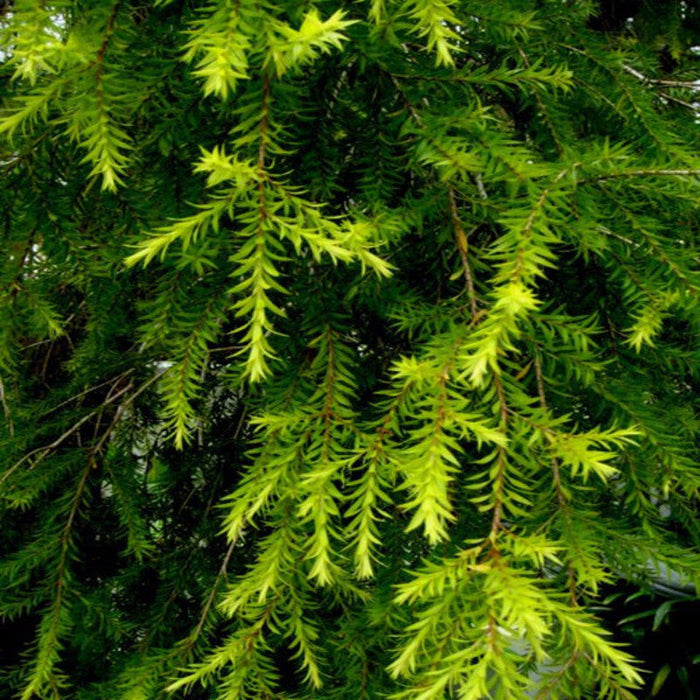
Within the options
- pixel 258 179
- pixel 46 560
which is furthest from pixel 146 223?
pixel 46 560

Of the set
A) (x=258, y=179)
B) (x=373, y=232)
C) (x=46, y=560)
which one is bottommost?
(x=46, y=560)

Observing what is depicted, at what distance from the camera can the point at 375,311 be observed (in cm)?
92

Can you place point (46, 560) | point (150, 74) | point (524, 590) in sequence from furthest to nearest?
point (46, 560)
point (150, 74)
point (524, 590)

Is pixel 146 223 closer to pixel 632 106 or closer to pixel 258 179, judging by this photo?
pixel 258 179

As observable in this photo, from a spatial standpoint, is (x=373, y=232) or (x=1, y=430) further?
(x=1, y=430)

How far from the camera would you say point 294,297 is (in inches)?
32.9

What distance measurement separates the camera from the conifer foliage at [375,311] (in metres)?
0.59

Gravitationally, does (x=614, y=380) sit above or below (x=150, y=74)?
below

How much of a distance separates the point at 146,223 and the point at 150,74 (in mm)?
190

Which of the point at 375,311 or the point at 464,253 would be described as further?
the point at 375,311

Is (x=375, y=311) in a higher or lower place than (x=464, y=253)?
lower

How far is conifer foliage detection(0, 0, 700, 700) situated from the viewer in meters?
0.59

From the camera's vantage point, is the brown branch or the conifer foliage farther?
the brown branch

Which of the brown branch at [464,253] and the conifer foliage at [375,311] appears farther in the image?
the brown branch at [464,253]
